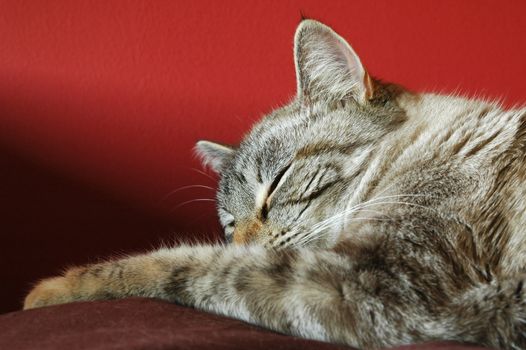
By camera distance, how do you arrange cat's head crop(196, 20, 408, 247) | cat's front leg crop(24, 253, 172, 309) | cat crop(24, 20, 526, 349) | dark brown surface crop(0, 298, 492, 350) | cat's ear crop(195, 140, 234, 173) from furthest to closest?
cat's ear crop(195, 140, 234, 173) → cat's head crop(196, 20, 408, 247) → cat's front leg crop(24, 253, 172, 309) → cat crop(24, 20, 526, 349) → dark brown surface crop(0, 298, 492, 350)

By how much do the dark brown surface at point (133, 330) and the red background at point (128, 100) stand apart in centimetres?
76

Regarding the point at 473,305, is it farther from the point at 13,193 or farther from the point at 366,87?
the point at 13,193

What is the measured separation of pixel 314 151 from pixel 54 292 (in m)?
0.58

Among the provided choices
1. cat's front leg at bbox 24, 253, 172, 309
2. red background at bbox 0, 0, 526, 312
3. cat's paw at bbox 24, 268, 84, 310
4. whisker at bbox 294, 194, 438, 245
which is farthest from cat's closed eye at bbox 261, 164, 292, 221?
red background at bbox 0, 0, 526, 312

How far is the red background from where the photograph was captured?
5.73 feet

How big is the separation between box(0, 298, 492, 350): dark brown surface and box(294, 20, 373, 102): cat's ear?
23.7 inches

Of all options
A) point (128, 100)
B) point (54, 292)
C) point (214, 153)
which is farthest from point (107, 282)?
point (128, 100)

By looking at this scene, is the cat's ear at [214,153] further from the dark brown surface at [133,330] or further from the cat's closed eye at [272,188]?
the dark brown surface at [133,330]

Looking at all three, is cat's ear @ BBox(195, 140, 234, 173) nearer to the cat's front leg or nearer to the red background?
the red background

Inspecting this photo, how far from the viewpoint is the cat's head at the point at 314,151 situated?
1.25m

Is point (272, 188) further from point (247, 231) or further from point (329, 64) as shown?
point (329, 64)

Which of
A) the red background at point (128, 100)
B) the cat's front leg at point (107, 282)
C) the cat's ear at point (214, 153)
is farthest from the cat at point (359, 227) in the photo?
the red background at point (128, 100)

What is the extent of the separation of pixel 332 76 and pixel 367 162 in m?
0.22

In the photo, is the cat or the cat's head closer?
the cat
